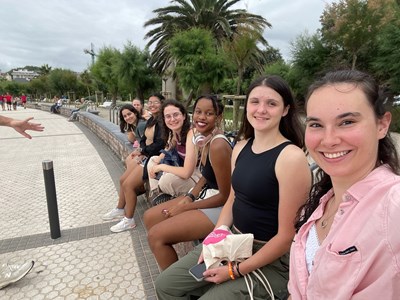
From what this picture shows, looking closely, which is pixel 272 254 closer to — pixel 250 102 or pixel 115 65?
pixel 250 102

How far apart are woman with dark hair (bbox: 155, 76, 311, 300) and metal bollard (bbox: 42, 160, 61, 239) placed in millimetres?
2209

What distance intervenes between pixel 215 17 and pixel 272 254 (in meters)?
21.9

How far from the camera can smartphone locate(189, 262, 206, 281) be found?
65.1 inches

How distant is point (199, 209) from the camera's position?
228cm

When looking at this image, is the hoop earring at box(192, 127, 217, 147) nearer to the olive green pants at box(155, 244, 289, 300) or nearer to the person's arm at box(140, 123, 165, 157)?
the olive green pants at box(155, 244, 289, 300)

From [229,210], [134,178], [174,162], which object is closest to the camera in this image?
[229,210]

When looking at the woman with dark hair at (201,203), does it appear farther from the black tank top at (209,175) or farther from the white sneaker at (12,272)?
→ the white sneaker at (12,272)

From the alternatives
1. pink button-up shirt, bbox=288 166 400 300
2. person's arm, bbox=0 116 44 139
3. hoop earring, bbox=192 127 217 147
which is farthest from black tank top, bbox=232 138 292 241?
person's arm, bbox=0 116 44 139

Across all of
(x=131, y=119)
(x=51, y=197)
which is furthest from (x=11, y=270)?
(x=131, y=119)

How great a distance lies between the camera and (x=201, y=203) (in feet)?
7.64

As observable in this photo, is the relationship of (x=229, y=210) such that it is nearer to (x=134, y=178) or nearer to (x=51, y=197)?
(x=134, y=178)

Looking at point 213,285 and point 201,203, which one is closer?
point 213,285

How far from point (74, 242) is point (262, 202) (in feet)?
8.62

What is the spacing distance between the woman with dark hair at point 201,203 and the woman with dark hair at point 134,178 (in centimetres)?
106
